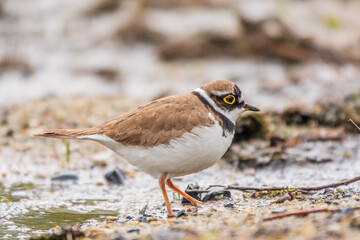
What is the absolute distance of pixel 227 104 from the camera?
5824 millimetres

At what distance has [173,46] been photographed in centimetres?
1423

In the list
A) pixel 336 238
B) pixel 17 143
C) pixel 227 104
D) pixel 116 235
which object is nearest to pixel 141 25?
pixel 17 143

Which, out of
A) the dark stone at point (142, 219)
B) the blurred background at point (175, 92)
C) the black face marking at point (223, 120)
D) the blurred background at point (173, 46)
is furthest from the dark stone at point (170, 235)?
the blurred background at point (173, 46)

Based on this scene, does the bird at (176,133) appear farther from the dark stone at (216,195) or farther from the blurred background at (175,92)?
the blurred background at (175,92)

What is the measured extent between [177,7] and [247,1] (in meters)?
2.00

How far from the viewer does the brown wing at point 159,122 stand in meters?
5.43

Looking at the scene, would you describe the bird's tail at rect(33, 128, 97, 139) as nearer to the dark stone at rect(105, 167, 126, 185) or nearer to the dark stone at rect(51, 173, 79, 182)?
the dark stone at rect(105, 167, 126, 185)

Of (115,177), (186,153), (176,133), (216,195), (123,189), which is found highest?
(176,133)

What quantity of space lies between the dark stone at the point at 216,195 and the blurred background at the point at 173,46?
21.4 feet

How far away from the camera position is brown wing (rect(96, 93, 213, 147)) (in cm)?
543

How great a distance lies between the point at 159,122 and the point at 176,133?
9.5 inches

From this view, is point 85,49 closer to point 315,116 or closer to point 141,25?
point 141,25

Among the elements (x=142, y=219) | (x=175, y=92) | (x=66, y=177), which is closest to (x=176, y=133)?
(x=142, y=219)

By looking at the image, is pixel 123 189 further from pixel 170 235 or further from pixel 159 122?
pixel 170 235
